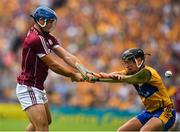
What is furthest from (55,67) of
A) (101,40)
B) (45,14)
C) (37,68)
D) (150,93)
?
(101,40)

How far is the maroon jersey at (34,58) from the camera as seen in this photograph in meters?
10.5

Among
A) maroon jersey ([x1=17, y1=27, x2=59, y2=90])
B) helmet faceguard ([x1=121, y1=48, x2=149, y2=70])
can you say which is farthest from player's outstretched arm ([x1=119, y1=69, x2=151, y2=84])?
maroon jersey ([x1=17, y1=27, x2=59, y2=90])

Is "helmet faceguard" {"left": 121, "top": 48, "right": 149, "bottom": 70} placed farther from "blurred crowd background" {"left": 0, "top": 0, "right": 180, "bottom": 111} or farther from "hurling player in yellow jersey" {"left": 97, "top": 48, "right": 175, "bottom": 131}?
"blurred crowd background" {"left": 0, "top": 0, "right": 180, "bottom": 111}

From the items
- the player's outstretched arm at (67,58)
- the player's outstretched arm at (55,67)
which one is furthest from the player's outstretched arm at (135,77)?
the player's outstretched arm at (67,58)

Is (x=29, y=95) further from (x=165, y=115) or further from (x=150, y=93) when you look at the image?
(x=165, y=115)

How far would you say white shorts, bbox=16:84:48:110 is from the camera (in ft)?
34.6

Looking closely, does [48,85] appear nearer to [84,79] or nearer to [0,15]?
[0,15]

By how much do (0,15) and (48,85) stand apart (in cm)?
386

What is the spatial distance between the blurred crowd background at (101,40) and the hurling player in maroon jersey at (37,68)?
1024cm

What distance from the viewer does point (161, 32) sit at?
2259 centimetres

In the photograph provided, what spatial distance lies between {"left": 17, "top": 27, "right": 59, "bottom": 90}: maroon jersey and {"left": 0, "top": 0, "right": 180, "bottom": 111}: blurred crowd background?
1025cm

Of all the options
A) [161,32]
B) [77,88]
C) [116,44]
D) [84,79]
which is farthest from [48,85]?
[84,79]

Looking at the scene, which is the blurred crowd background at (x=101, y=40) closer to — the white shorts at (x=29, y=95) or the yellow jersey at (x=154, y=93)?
the yellow jersey at (x=154, y=93)

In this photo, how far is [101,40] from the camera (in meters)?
23.3
